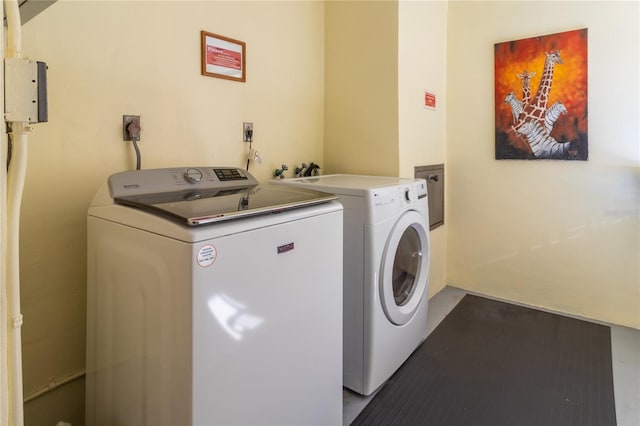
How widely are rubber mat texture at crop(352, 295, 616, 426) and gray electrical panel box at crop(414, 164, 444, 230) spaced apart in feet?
2.46

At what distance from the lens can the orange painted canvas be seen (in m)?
2.46

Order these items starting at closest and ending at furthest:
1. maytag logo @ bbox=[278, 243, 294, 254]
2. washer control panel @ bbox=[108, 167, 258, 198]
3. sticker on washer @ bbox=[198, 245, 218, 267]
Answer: sticker on washer @ bbox=[198, 245, 218, 267], maytag logo @ bbox=[278, 243, 294, 254], washer control panel @ bbox=[108, 167, 258, 198]

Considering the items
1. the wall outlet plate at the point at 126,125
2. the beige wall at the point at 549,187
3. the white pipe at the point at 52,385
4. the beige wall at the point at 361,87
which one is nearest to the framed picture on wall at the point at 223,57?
the wall outlet plate at the point at 126,125

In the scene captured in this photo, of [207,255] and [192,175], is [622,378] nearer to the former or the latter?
[207,255]

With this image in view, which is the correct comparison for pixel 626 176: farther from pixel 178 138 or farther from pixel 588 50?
pixel 178 138

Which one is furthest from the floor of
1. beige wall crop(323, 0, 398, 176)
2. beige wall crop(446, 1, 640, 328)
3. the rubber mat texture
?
beige wall crop(323, 0, 398, 176)

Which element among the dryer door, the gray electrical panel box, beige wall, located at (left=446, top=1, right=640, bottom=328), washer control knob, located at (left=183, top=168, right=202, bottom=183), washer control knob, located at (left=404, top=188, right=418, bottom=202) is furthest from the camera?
the gray electrical panel box

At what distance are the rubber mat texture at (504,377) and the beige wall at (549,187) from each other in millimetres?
292

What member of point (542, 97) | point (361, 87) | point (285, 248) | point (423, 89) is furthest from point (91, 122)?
point (542, 97)

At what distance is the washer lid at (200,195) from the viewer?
1.08 m

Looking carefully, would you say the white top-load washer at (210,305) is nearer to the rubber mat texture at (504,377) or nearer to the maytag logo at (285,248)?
the maytag logo at (285,248)

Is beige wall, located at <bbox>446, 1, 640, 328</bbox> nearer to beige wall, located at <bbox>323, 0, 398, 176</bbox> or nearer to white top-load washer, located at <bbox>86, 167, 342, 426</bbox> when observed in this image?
beige wall, located at <bbox>323, 0, 398, 176</bbox>

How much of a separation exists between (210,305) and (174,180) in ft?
2.35

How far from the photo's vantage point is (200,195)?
1.40 m
